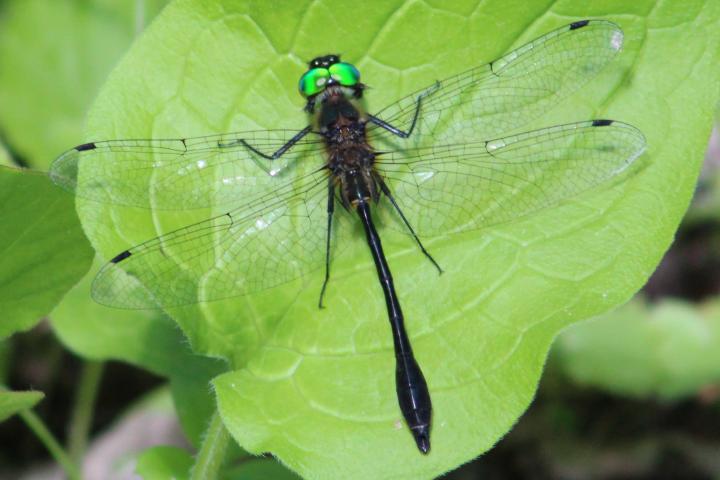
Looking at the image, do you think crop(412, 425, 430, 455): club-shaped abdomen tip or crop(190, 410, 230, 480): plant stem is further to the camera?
crop(190, 410, 230, 480): plant stem

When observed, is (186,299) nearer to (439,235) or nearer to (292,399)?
(292,399)

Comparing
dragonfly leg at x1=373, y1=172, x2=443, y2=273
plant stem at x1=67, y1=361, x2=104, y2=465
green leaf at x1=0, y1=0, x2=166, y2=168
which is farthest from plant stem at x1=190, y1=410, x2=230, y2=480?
green leaf at x1=0, y1=0, x2=166, y2=168

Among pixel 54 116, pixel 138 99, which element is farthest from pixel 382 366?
pixel 54 116

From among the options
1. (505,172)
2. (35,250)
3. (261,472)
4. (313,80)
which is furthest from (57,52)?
(505,172)

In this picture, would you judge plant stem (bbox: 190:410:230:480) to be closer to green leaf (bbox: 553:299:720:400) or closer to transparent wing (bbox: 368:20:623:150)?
transparent wing (bbox: 368:20:623:150)

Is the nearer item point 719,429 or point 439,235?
point 439,235

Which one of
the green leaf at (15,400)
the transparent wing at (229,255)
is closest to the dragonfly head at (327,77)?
the transparent wing at (229,255)
